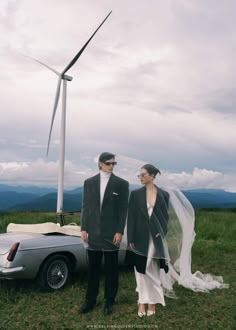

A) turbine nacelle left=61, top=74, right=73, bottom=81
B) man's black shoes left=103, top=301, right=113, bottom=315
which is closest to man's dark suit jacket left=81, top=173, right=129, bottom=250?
man's black shoes left=103, top=301, right=113, bottom=315

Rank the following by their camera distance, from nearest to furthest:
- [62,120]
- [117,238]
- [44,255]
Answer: [117,238] < [44,255] < [62,120]

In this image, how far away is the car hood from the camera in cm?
631

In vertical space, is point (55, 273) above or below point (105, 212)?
below

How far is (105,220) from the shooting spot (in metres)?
5.50

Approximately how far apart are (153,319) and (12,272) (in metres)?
2.13

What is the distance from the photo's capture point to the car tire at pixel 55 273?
6.53 metres

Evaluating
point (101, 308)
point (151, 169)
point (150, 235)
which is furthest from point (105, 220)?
point (101, 308)

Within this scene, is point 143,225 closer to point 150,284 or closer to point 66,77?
point 150,284

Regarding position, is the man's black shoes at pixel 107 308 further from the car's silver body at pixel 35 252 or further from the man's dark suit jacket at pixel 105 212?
the car's silver body at pixel 35 252

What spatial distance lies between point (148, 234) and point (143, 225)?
0.13 meters

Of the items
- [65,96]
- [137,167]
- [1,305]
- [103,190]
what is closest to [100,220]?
[103,190]

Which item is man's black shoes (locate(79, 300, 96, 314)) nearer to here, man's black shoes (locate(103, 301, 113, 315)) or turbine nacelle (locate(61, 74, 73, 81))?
man's black shoes (locate(103, 301, 113, 315))

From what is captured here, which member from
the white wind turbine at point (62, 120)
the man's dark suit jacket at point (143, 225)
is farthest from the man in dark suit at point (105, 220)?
the white wind turbine at point (62, 120)

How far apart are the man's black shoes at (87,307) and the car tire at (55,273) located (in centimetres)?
100
